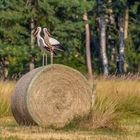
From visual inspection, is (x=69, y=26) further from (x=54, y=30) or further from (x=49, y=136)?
(x=49, y=136)

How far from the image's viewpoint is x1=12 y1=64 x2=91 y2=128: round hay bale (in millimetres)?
15969

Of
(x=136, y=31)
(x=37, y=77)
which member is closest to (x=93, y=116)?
(x=37, y=77)

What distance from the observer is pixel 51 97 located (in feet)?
53.7

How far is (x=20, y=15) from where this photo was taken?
4288cm

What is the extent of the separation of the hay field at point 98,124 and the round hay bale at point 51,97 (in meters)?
0.31

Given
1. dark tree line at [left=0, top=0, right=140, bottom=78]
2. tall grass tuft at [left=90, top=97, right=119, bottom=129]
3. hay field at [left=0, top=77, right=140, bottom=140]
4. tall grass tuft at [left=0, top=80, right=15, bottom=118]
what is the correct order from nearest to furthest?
hay field at [left=0, top=77, right=140, bottom=140], tall grass tuft at [left=90, top=97, right=119, bottom=129], tall grass tuft at [left=0, top=80, right=15, bottom=118], dark tree line at [left=0, top=0, right=140, bottom=78]

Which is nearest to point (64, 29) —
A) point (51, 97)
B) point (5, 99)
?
point (5, 99)

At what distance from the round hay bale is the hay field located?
0.31 m

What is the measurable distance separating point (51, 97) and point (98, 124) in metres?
1.39

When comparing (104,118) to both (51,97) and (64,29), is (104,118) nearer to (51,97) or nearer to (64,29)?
(51,97)

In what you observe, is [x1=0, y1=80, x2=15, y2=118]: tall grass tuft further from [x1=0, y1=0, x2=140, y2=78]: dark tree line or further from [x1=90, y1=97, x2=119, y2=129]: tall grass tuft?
[x1=0, y1=0, x2=140, y2=78]: dark tree line

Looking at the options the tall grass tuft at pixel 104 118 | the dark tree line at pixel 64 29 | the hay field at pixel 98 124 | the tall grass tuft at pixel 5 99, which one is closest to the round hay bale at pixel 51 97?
the hay field at pixel 98 124

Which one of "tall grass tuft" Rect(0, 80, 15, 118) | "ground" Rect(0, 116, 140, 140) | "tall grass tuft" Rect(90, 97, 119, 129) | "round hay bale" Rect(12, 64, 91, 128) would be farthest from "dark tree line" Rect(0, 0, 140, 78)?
"ground" Rect(0, 116, 140, 140)

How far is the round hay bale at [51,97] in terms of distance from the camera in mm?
15969
